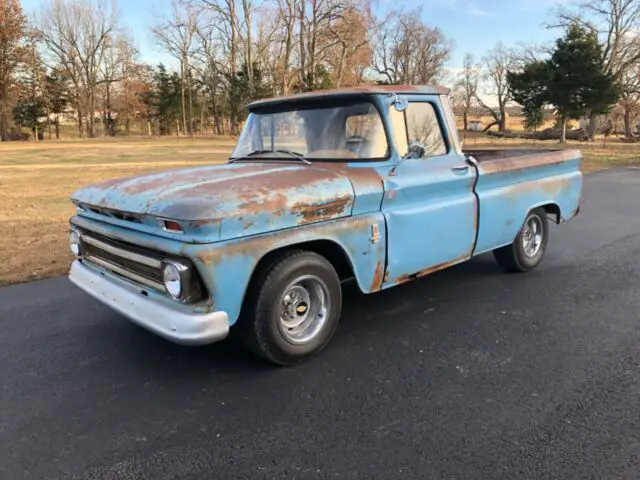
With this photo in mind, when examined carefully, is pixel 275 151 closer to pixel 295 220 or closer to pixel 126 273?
pixel 295 220

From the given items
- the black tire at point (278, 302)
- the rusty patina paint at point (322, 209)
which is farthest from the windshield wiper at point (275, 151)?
the black tire at point (278, 302)

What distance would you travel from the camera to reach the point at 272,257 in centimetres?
331

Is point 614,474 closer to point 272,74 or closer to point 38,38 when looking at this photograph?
point 272,74

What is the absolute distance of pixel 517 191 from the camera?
505 cm

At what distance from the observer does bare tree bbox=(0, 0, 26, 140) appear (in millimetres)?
46094

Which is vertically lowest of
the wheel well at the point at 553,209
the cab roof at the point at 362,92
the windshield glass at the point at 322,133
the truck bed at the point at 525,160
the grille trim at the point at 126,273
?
the grille trim at the point at 126,273

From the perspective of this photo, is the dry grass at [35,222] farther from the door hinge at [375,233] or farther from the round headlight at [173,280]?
the door hinge at [375,233]

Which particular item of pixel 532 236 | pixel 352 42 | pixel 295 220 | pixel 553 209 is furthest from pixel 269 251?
pixel 352 42

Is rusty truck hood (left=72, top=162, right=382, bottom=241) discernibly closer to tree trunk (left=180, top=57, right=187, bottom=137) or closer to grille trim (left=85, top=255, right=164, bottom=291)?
grille trim (left=85, top=255, right=164, bottom=291)

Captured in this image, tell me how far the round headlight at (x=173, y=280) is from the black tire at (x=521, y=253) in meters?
3.69

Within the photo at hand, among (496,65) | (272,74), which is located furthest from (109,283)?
(496,65)

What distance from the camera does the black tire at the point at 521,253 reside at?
17.7 ft

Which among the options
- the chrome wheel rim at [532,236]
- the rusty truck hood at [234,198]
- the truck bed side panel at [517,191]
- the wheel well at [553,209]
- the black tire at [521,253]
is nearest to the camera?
the rusty truck hood at [234,198]

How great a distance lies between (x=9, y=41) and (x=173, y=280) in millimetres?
55138
